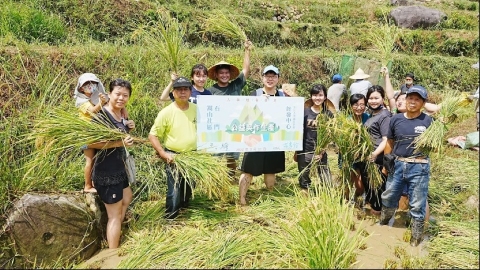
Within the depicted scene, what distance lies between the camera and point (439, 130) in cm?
287

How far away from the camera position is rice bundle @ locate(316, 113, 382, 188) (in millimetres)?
3365

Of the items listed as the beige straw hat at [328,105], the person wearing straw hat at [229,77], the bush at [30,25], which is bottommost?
the beige straw hat at [328,105]

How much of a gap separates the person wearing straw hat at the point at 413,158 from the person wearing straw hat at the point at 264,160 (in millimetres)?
1233

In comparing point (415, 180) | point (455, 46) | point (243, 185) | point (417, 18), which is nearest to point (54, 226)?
point (243, 185)

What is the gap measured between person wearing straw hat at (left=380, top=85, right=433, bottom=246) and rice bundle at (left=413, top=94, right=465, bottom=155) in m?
0.08

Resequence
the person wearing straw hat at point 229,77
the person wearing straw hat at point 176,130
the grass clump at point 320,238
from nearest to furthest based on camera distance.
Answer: the grass clump at point 320,238
the person wearing straw hat at point 176,130
the person wearing straw hat at point 229,77

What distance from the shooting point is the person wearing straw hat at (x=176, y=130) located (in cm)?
315

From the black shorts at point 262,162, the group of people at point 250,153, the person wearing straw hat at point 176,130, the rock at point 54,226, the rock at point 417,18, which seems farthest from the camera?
→ the rock at point 417,18

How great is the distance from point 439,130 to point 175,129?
2292 mm

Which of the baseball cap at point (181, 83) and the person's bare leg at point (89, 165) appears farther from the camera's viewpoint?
the baseball cap at point (181, 83)

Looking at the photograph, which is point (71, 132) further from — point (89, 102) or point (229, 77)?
point (229, 77)

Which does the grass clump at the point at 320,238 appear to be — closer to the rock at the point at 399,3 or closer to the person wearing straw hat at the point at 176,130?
the person wearing straw hat at the point at 176,130

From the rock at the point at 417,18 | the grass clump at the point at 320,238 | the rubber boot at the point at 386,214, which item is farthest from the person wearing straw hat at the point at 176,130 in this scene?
the rock at the point at 417,18

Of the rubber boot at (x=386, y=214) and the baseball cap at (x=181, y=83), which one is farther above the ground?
the baseball cap at (x=181, y=83)
